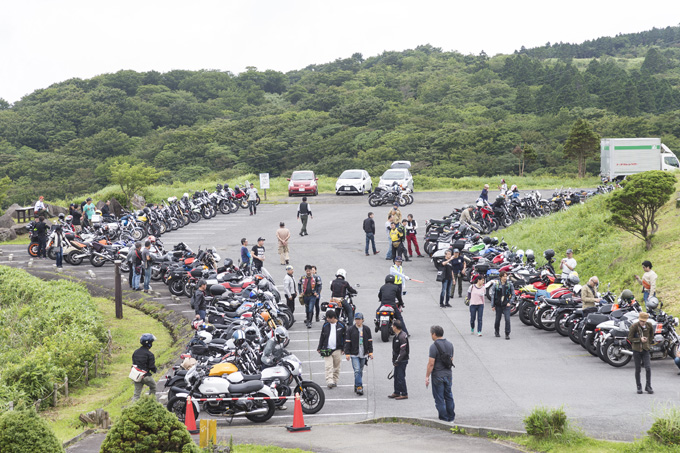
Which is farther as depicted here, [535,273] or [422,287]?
[422,287]

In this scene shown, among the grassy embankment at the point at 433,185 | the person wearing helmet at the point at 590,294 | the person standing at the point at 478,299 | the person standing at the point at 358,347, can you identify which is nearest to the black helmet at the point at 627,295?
the person wearing helmet at the point at 590,294

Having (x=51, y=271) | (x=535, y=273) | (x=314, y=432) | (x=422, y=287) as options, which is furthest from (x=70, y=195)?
(x=314, y=432)

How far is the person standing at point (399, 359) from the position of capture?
12531mm

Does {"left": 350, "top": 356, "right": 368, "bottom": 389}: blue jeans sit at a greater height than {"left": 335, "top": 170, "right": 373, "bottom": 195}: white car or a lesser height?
lesser

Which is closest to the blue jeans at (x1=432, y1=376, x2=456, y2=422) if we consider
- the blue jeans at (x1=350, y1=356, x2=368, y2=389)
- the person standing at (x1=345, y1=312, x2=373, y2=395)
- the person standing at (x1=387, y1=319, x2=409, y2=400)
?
the person standing at (x1=387, y1=319, x2=409, y2=400)

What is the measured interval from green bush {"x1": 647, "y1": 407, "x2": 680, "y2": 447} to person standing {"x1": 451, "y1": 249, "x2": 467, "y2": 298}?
34.2ft

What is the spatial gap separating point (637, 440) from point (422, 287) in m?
12.7

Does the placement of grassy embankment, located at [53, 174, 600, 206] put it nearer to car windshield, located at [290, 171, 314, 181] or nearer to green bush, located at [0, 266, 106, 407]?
car windshield, located at [290, 171, 314, 181]

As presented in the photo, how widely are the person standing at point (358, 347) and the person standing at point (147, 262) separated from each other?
461 inches

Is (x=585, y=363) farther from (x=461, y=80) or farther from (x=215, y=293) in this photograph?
(x=461, y=80)

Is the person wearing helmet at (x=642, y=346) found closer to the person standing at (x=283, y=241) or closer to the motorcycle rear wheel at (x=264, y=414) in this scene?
the motorcycle rear wheel at (x=264, y=414)

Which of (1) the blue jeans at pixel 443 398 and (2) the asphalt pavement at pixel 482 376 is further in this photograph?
(2) the asphalt pavement at pixel 482 376

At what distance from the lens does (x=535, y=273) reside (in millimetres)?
19344

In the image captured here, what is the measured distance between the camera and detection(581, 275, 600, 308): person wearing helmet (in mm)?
16406
